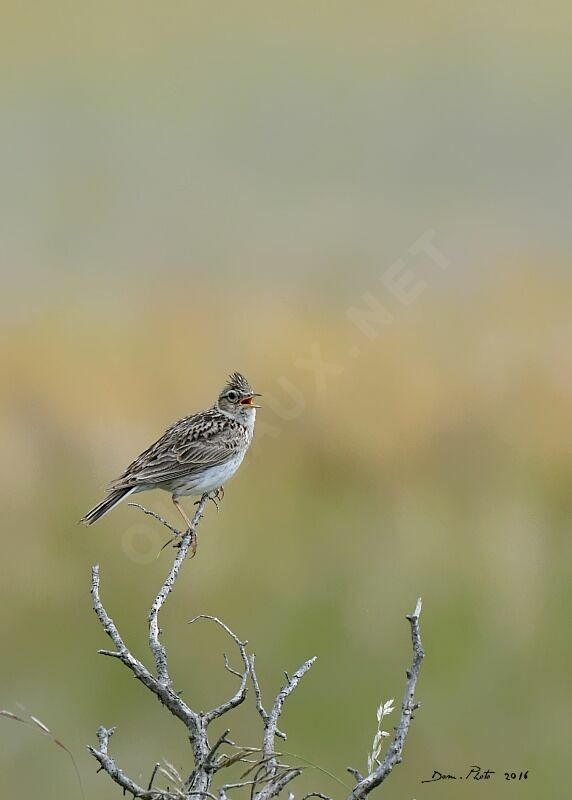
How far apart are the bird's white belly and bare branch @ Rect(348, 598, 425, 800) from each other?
2.45 metres

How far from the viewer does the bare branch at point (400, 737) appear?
2168 millimetres

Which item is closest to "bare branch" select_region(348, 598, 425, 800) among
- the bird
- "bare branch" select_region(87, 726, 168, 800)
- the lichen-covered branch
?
the lichen-covered branch

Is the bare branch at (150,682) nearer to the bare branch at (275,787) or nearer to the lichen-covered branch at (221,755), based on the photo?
the lichen-covered branch at (221,755)

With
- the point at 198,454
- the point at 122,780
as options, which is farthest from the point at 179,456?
the point at 122,780

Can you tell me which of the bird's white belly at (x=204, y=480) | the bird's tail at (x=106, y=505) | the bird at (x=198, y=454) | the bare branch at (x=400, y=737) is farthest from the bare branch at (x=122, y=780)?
the bird's white belly at (x=204, y=480)

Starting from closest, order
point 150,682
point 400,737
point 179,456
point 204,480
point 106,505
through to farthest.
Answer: point 400,737 < point 150,682 < point 106,505 < point 179,456 < point 204,480

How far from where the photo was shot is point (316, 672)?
5777mm

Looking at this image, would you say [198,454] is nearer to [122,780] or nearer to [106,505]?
[106,505]

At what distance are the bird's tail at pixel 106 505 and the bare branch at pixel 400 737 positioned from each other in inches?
76.3

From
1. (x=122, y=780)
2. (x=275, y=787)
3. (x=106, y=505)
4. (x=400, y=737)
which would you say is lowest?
(x=122, y=780)

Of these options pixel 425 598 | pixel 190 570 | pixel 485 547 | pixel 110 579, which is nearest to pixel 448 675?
pixel 425 598

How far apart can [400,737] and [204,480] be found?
2.56m

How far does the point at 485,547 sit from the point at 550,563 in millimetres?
379

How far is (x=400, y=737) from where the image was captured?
7.25 ft
